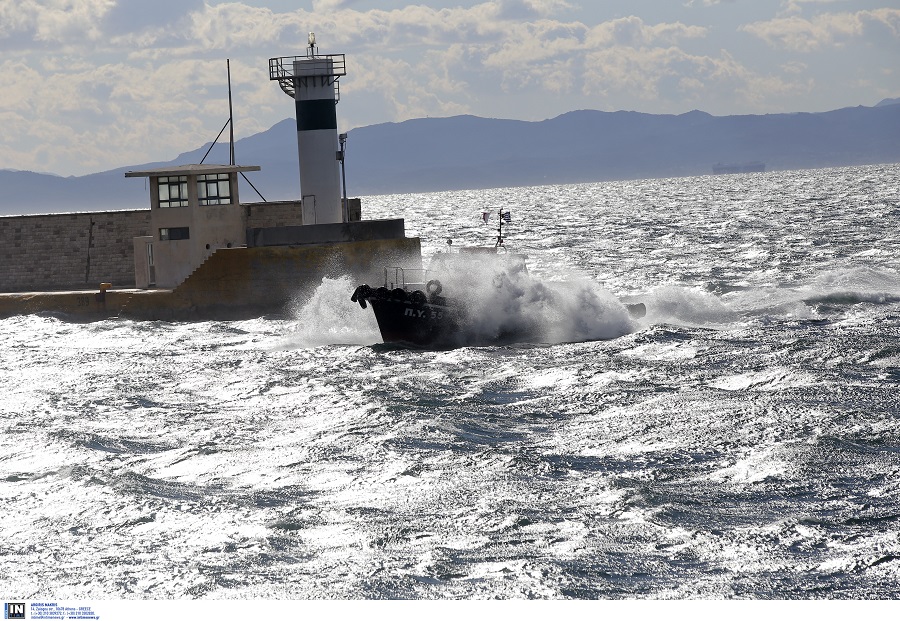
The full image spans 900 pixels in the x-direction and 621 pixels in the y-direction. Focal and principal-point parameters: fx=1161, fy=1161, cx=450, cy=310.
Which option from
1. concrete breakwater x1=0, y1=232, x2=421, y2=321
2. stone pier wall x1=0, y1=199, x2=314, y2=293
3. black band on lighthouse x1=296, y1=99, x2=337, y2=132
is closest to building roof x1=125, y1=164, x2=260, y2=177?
black band on lighthouse x1=296, y1=99, x2=337, y2=132

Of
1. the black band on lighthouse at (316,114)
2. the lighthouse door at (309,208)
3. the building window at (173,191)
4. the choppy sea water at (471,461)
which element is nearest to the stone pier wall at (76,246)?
the lighthouse door at (309,208)

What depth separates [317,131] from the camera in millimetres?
36156

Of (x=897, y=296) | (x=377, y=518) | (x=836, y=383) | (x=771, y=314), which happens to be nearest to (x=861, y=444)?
(x=836, y=383)

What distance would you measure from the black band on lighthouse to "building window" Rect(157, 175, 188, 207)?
13.9ft

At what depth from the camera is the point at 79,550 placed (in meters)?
11.5

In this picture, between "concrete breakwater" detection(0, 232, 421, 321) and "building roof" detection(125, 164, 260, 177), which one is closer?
"concrete breakwater" detection(0, 232, 421, 321)

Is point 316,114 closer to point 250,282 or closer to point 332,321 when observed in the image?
point 250,282

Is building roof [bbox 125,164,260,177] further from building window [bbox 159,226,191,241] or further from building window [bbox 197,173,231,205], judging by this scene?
building window [bbox 159,226,191,241]

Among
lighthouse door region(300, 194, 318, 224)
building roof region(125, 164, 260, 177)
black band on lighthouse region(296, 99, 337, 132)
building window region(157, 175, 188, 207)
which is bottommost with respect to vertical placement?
lighthouse door region(300, 194, 318, 224)

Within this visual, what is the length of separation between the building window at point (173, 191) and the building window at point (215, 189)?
494 mm

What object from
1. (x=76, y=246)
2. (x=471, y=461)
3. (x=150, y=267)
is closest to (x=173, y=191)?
(x=150, y=267)

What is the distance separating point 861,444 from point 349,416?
7.26 meters

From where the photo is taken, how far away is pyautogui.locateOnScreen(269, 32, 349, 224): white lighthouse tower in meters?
35.9

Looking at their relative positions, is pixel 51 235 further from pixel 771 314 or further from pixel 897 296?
pixel 897 296
